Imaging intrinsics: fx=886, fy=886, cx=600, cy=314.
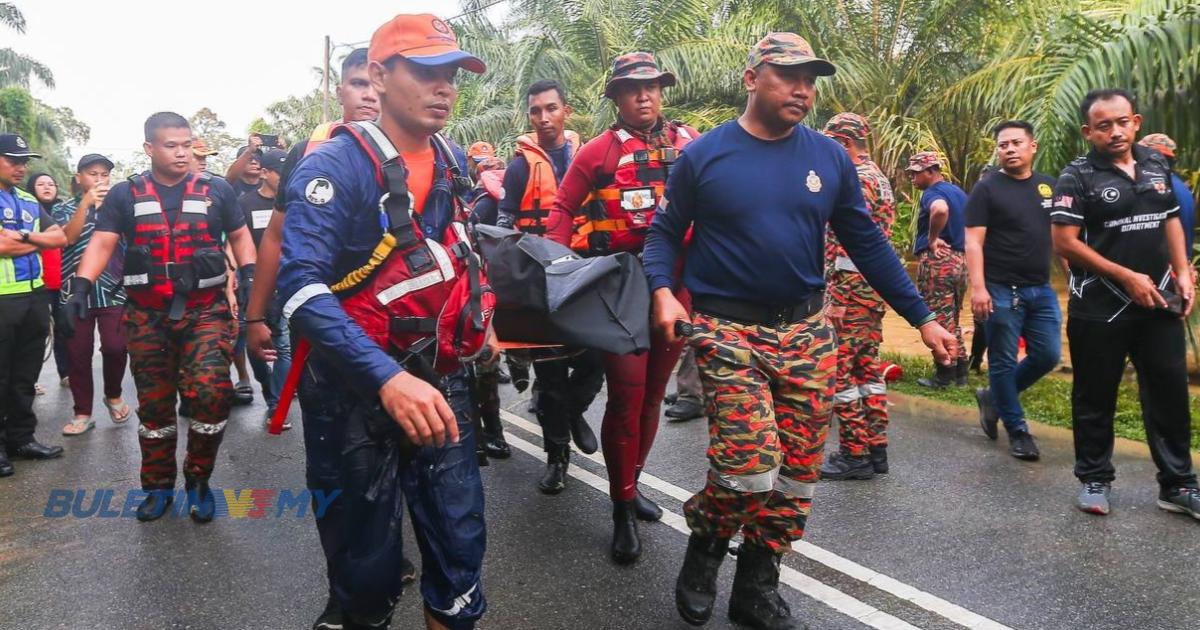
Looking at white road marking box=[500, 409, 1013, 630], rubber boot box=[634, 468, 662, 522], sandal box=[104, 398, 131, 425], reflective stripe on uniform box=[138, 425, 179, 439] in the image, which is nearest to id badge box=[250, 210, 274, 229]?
sandal box=[104, 398, 131, 425]

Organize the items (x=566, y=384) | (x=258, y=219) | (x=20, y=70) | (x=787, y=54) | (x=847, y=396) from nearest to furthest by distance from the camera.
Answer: (x=787, y=54) → (x=566, y=384) → (x=847, y=396) → (x=258, y=219) → (x=20, y=70)

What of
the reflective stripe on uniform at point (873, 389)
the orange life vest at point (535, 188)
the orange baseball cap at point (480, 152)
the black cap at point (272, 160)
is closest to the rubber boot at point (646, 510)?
the reflective stripe on uniform at point (873, 389)

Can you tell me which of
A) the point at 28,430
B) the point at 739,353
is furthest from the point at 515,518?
the point at 28,430

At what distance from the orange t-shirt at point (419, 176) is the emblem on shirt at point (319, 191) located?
280 millimetres

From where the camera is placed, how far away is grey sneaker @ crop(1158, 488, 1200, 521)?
4.24m

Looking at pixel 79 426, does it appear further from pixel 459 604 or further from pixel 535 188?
pixel 459 604

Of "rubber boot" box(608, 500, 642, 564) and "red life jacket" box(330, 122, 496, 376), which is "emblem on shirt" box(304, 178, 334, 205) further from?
"rubber boot" box(608, 500, 642, 564)

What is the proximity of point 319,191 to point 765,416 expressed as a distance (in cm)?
165

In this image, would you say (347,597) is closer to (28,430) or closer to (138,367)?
(138,367)

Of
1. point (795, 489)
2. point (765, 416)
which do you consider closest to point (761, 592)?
point (795, 489)

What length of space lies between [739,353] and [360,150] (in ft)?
4.74

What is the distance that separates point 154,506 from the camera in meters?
4.66

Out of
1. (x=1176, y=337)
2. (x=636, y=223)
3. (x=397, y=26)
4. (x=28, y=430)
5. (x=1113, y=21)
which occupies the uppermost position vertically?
(x=1113, y=21)

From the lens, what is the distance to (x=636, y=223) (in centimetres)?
421
